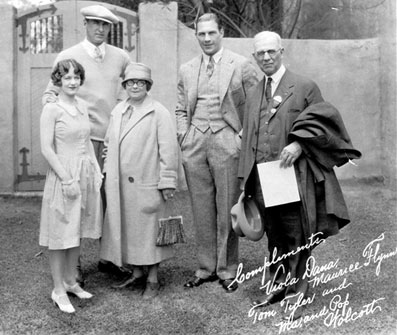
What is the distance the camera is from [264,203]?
163 inches

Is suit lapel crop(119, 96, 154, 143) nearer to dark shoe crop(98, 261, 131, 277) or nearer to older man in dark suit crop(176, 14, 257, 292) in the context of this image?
older man in dark suit crop(176, 14, 257, 292)

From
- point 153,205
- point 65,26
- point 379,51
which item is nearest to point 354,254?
point 153,205

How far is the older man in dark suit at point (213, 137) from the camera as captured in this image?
4695 millimetres

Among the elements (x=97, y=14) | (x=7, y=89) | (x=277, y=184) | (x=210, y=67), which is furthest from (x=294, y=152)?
(x=7, y=89)

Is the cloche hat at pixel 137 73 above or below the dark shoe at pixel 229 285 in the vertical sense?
above

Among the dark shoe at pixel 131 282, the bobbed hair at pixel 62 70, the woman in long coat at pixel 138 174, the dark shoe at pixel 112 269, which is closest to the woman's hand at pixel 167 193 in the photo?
the woman in long coat at pixel 138 174

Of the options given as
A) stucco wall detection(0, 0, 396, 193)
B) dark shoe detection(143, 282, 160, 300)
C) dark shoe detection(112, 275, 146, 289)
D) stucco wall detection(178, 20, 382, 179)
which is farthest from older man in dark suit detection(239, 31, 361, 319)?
stucco wall detection(178, 20, 382, 179)

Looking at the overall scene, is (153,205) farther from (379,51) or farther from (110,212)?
(379,51)

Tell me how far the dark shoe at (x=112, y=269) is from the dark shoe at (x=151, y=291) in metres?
0.49

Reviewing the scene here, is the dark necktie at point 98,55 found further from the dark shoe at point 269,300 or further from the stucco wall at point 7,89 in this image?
the stucco wall at point 7,89

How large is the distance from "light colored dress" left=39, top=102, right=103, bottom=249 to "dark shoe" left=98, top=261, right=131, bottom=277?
826 millimetres

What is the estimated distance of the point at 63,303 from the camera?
4.27 metres

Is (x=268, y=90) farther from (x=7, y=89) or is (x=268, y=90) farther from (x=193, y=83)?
(x=7, y=89)

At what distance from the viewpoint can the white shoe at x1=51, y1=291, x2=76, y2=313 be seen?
4227 millimetres
